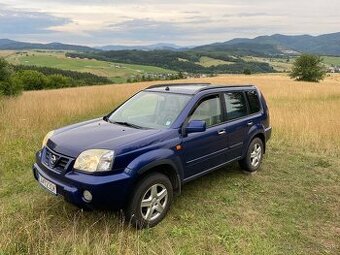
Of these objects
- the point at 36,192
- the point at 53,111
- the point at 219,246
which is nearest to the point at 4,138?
the point at 36,192

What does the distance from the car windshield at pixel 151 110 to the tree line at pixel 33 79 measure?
18.5m

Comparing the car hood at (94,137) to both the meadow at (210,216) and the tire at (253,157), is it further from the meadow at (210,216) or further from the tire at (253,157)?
the tire at (253,157)

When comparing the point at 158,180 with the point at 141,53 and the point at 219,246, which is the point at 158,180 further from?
the point at 141,53

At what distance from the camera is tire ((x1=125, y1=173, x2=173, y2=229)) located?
4227 mm

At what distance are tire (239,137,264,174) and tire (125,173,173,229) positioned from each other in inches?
95.1

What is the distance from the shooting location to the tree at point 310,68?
181ft

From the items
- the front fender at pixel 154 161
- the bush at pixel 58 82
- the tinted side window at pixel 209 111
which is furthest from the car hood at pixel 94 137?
the bush at pixel 58 82

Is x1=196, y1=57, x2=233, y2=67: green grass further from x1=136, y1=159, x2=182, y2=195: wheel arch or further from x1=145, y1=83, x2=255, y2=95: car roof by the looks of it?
x1=136, y1=159, x2=182, y2=195: wheel arch

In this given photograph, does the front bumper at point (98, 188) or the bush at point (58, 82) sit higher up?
the front bumper at point (98, 188)

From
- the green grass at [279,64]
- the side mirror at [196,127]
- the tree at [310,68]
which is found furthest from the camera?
the green grass at [279,64]

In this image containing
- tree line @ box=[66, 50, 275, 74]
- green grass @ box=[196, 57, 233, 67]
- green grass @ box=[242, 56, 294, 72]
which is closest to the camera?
tree line @ box=[66, 50, 275, 74]

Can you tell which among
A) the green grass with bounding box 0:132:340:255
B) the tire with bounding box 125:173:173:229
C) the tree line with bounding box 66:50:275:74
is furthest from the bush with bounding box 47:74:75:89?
the tire with bounding box 125:173:173:229

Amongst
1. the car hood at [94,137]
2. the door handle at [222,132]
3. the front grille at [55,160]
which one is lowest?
the front grille at [55,160]

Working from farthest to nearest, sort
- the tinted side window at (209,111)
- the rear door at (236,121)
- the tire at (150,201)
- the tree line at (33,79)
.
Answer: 1. the tree line at (33,79)
2. the rear door at (236,121)
3. the tinted side window at (209,111)
4. the tire at (150,201)
